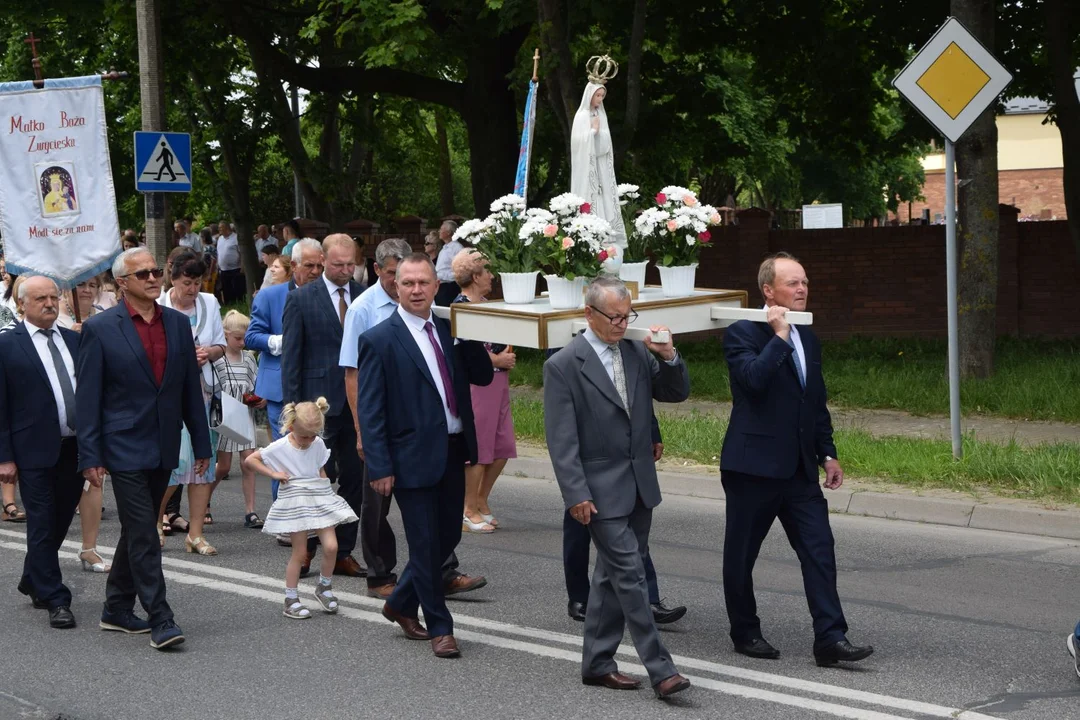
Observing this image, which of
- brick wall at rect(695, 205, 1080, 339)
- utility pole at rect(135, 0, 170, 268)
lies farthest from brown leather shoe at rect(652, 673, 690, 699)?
brick wall at rect(695, 205, 1080, 339)

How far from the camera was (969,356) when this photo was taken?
1487 centimetres

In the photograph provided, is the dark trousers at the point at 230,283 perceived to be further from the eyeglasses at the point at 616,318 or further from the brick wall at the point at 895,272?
the eyeglasses at the point at 616,318

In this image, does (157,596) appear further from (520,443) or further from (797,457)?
(520,443)

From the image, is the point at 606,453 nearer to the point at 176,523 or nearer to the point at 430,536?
the point at 430,536

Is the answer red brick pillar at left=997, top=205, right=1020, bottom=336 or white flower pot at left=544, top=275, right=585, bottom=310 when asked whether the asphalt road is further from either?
red brick pillar at left=997, top=205, right=1020, bottom=336

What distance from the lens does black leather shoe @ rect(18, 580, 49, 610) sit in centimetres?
794

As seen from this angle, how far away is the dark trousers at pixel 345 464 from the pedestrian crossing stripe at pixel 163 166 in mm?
8854

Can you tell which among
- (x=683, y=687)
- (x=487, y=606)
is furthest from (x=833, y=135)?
(x=683, y=687)

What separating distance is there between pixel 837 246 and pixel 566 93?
6.40 m

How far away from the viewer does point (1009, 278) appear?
2119 cm

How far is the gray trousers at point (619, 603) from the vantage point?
608 cm

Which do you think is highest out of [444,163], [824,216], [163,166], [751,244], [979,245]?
[444,163]

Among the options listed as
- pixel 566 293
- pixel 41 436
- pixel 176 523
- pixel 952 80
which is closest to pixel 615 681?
pixel 566 293

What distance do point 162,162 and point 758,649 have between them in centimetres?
1191
